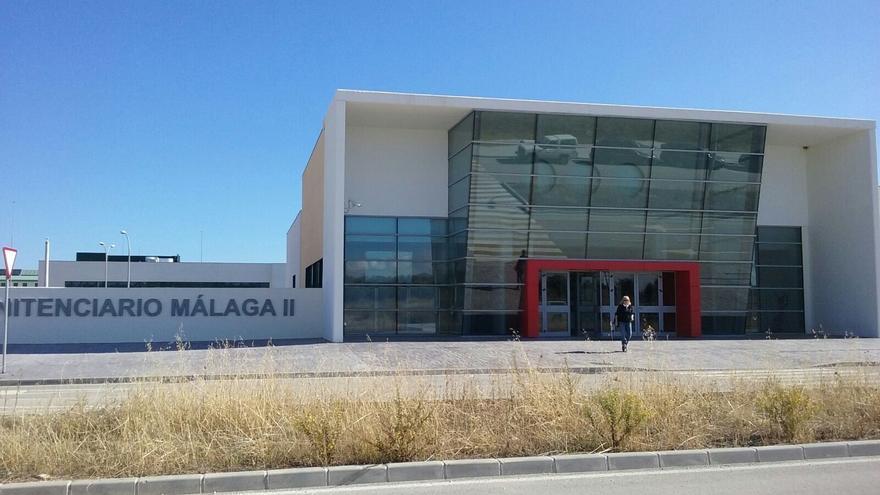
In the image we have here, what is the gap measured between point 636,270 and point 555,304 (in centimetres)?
327

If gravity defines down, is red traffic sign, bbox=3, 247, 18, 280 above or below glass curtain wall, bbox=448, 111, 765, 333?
below

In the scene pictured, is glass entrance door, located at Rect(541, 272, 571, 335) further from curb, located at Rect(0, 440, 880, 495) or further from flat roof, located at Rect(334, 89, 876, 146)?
curb, located at Rect(0, 440, 880, 495)

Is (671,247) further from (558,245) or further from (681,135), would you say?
(558,245)

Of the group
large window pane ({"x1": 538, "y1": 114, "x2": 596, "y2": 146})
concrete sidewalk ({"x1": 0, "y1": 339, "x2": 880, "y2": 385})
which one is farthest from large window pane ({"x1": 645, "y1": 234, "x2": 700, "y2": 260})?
large window pane ({"x1": 538, "y1": 114, "x2": 596, "y2": 146})

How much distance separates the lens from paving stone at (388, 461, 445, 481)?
Result: 7.00 m

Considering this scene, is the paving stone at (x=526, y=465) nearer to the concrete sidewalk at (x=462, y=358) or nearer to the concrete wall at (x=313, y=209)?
the concrete sidewalk at (x=462, y=358)

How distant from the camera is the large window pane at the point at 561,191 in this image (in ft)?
84.7

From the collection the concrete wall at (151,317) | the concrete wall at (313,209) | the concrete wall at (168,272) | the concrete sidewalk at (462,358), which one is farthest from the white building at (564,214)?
the concrete wall at (168,272)

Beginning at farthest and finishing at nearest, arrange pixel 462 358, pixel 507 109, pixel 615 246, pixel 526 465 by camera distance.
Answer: pixel 615 246
pixel 507 109
pixel 462 358
pixel 526 465

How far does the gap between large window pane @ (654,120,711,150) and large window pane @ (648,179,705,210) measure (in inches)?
52.8

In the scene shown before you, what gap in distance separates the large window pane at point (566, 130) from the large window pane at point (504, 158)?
2.33 feet

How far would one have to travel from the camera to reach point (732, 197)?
2728cm

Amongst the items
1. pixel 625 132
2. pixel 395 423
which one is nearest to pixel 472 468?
pixel 395 423

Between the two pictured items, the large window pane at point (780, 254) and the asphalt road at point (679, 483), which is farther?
the large window pane at point (780, 254)
